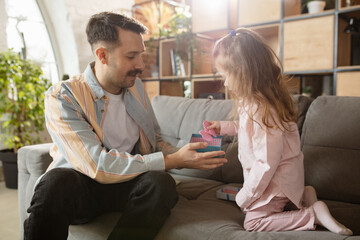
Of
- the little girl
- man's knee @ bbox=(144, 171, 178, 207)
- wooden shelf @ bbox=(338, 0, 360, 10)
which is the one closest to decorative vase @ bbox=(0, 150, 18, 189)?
man's knee @ bbox=(144, 171, 178, 207)

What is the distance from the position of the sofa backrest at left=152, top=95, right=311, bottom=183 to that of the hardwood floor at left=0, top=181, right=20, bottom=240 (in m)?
1.06

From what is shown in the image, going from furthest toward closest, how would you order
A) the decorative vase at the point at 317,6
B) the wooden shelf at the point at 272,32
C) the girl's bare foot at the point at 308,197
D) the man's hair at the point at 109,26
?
1. the wooden shelf at the point at 272,32
2. the decorative vase at the point at 317,6
3. the man's hair at the point at 109,26
4. the girl's bare foot at the point at 308,197

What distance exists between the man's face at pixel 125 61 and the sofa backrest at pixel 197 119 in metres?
0.50

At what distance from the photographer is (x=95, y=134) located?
1384 mm

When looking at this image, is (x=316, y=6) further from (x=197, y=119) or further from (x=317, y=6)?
(x=197, y=119)

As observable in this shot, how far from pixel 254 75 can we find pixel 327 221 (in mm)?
590

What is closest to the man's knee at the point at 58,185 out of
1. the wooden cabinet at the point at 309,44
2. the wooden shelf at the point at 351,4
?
the wooden cabinet at the point at 309,44

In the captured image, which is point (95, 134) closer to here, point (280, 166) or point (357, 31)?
point (280, 166)

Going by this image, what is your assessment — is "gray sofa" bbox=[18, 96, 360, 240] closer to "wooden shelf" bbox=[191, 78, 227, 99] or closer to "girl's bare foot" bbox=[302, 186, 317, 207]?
"girl's bare foot" bbox=[302, 186, 317, 207]

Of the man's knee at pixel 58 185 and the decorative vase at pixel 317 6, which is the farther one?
the decorative vase at pixel 317 6

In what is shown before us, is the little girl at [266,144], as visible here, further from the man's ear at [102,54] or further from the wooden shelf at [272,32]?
the wooden shelf at [272,32]

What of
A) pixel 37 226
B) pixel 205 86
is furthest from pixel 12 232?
pixel 205 86

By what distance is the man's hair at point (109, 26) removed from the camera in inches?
60.2

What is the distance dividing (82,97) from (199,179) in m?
0.77
